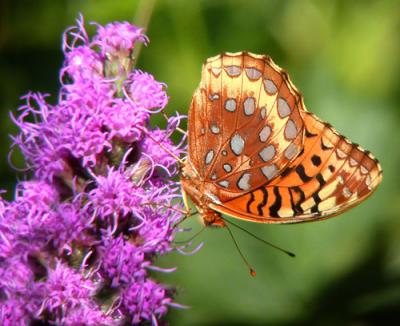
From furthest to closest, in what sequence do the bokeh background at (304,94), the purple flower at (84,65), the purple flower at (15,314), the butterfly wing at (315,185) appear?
1. the bokeh background at (304,94)
2. the butterfly wing at (315,185)
3. the purple flower at (84,65)
4. the purple flower at (15,314)

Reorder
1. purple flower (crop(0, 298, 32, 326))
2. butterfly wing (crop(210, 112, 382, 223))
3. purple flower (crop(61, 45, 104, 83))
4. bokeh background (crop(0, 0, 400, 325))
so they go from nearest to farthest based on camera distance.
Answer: purple flower (crop(0, 298, 32, 326))
purple flower (crop(61, 45, 104, 83))
butterfly wing (crop(210, 112, 382, 223))
bokeh background (crop(0, 0, 400, 325))

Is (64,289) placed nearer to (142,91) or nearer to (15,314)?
(15,314)

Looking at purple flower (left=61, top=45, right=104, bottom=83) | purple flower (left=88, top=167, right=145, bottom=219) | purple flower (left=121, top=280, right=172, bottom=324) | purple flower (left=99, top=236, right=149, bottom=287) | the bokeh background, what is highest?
the bokeh background

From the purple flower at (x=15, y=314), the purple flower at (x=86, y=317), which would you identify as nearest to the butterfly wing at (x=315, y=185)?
the purple flower at (x=86, y=317)

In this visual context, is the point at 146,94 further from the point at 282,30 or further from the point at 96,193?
the point at 282,30

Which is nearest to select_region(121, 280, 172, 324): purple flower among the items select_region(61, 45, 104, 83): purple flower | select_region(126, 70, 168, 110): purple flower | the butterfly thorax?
the butterfly thorax

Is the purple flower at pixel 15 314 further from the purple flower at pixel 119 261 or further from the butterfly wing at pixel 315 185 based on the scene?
the butterfly wing at pixel 315 185

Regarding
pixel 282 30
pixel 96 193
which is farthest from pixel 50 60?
pixel 96 193

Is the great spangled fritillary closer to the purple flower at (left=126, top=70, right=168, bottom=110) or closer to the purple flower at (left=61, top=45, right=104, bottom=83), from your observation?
the purple flower at (left=126, top=70, right=168, bottom=110)
